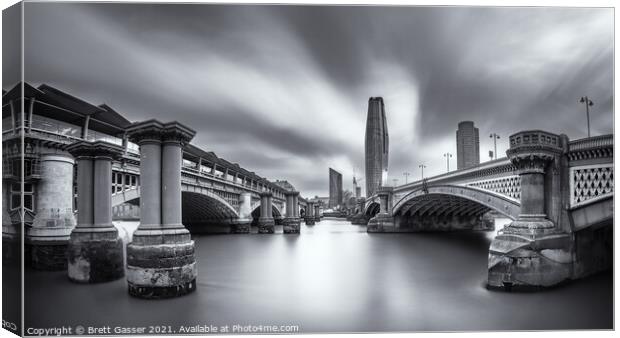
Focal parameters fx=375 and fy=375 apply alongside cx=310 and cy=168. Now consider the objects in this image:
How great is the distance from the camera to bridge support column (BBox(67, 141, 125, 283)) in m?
7.25

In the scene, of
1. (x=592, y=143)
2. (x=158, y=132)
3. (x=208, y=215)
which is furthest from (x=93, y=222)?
(x=208, y=215)

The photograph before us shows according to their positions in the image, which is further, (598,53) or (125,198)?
(125,198)

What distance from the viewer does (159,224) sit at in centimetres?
630

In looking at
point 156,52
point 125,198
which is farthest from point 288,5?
point 125,198

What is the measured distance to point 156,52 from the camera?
523 cm

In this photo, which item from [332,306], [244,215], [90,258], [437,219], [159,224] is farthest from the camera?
[437,219]

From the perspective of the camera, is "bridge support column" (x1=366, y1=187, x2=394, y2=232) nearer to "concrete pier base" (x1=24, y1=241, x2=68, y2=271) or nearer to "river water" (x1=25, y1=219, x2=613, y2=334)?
"river water" (x1=25, y1=219, x2=613, y2=334)

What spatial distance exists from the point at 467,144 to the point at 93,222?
7.62 m

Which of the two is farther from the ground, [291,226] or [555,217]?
[555,217]

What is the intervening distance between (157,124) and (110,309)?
284cm

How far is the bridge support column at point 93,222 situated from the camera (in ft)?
23.8

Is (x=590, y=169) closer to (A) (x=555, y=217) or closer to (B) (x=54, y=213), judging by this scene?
(A) (x=555, y=217)

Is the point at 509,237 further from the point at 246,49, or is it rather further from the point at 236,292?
the point at 246,49

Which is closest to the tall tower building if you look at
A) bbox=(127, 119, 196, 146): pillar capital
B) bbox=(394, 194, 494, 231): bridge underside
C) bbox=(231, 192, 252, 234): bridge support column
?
bbox=(127, 119, 196, 146): pillar capital
